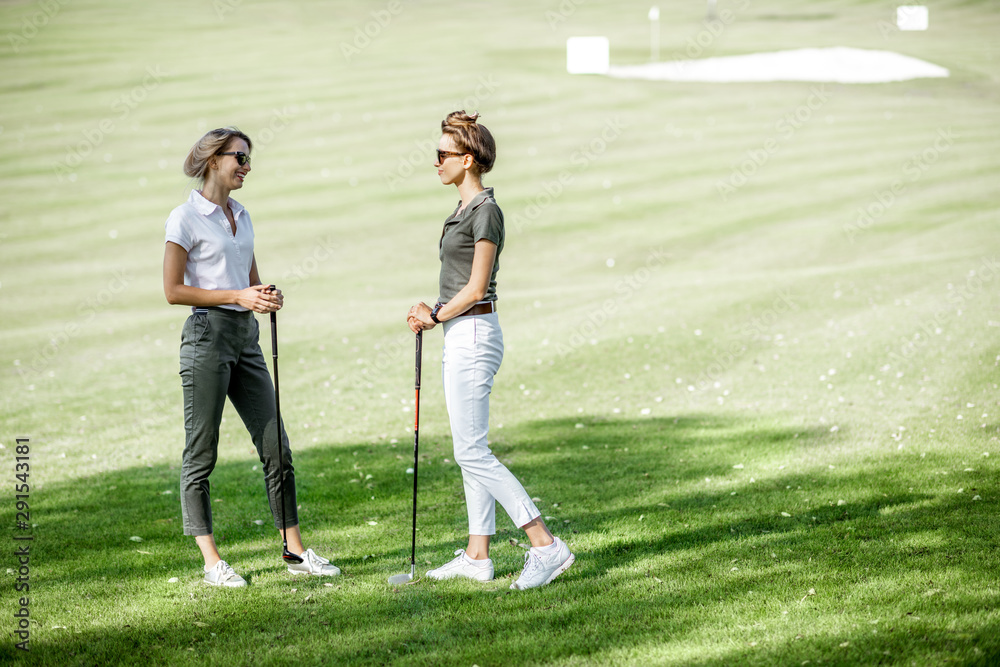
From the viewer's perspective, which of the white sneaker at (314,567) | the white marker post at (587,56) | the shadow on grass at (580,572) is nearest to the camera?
the shadow on grass at (580,572)

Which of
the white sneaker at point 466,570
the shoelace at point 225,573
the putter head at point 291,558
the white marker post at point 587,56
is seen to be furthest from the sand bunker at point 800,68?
the shoelace at point 225,573

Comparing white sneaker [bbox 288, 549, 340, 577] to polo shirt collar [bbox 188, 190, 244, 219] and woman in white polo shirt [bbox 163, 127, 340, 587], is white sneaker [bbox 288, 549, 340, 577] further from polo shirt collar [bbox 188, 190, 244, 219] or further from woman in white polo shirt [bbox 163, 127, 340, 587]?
polo shirt collar [bbox 188, 190, 244, 219]

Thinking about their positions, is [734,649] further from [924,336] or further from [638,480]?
[924,336]

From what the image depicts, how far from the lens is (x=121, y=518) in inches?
251

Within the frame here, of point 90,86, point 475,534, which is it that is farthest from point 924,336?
point 90,86

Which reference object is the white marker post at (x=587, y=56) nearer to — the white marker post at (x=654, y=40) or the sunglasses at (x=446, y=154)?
the white marker post at (x=654, y=40)

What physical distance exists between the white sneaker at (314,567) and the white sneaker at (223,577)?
29 cm

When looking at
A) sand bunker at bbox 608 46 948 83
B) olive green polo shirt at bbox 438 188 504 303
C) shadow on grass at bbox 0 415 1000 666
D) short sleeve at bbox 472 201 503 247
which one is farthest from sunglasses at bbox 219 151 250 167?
sand bunker at bbox 608 46 948 83

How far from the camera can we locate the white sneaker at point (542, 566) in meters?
4.62

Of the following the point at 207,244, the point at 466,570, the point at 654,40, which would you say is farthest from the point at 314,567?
the point at 654,40

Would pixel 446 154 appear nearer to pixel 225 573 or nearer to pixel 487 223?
pixel 487 223

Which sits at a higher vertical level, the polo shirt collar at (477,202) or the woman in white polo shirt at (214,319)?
the polo shirt collar at (477,202)

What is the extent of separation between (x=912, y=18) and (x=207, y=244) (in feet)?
161

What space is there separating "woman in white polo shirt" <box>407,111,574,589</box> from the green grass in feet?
1.07
